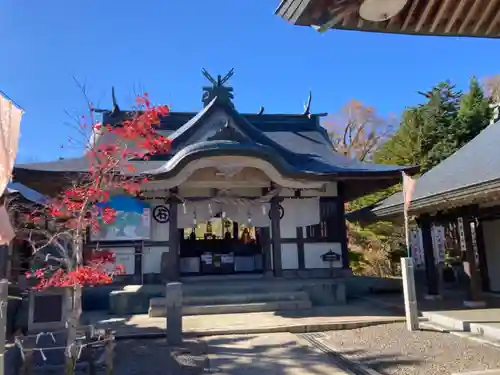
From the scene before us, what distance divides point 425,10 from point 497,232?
9915 mm

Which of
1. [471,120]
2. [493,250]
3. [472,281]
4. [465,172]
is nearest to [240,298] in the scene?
[472,281]

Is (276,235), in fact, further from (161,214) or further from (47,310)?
(47,310)

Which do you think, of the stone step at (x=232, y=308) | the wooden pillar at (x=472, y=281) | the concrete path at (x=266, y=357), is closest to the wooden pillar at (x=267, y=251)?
the stone step at (x=232, y=308)

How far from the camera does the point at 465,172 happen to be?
26.9 feet

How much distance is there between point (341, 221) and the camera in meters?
11.4

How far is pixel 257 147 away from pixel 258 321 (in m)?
4.13

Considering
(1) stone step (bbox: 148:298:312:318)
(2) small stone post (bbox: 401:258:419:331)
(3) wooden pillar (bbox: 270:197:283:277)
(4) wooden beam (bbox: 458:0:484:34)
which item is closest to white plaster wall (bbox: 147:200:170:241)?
(1) stone step (bbox: 148:298:312:318)

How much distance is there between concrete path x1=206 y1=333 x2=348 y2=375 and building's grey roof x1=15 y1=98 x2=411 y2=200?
14.9 feet

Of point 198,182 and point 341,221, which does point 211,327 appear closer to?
point 198,182

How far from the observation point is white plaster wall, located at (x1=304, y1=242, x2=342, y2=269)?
36.9 feet

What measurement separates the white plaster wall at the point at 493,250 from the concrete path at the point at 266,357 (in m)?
6.92

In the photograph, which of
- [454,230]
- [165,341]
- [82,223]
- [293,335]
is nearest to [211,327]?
[165,341]

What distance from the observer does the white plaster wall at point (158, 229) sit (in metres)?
10.8

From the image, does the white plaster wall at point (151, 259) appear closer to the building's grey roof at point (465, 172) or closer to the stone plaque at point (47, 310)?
the stone plaque at point (47, 310)
